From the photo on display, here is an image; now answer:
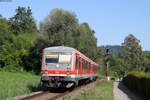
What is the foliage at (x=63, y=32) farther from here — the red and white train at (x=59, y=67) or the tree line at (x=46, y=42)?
the red and white train at (x=59, y=67)

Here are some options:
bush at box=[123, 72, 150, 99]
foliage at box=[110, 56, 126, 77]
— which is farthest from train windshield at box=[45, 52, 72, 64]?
foliage at box=[110, 56, 126, 77]

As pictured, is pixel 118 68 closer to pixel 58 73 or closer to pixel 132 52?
pixel 132 52

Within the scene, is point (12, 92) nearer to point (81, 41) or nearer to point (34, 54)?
point (81, 41)

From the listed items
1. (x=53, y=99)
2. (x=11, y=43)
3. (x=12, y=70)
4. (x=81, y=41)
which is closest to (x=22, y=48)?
(x=11, y=43)

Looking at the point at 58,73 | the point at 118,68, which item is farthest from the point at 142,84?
the point at 118,68

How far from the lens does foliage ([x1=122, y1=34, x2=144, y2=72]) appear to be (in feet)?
268

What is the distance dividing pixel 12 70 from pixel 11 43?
431 inches

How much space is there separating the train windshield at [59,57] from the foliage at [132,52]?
5744 centimetres

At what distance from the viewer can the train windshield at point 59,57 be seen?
22828mm

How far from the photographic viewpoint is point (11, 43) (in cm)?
6869

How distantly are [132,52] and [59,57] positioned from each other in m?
64.2

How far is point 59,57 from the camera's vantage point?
75.3 ft

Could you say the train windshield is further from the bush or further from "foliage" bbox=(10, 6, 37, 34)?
"foliage" bbox=(10, 6, 37, 34)

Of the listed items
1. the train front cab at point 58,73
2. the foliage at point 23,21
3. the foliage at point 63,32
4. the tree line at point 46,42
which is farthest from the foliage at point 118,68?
the train front cab at point 58,73
